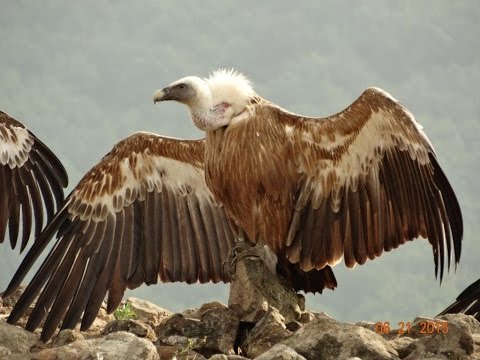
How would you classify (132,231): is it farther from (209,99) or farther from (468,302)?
(468,302)

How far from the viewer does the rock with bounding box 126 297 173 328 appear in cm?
1062

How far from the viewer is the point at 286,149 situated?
1037 centimetres

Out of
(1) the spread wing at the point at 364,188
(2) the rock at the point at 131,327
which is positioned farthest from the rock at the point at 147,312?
(1) the spread wing at the point at 364,188

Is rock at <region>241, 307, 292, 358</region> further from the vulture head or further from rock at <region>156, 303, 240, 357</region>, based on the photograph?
the vulture head

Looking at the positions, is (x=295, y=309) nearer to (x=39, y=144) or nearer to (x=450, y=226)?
(x=450, y=226)

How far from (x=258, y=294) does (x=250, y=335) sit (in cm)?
61

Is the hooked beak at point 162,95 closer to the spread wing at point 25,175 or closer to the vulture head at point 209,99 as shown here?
the vulture head at point 209,99

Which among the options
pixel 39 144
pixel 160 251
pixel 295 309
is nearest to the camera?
pixel 295 309

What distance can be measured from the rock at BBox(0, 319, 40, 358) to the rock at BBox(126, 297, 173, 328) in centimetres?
124

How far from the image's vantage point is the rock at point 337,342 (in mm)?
7676

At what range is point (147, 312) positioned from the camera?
35.1 feet

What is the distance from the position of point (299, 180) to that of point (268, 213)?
47 centimetres

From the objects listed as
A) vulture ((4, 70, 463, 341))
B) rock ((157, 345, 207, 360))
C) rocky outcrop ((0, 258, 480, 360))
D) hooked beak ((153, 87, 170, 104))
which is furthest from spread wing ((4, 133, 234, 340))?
rock ((157, 345, 207, 360))

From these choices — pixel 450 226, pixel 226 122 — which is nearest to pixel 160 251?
pixel 226 122
